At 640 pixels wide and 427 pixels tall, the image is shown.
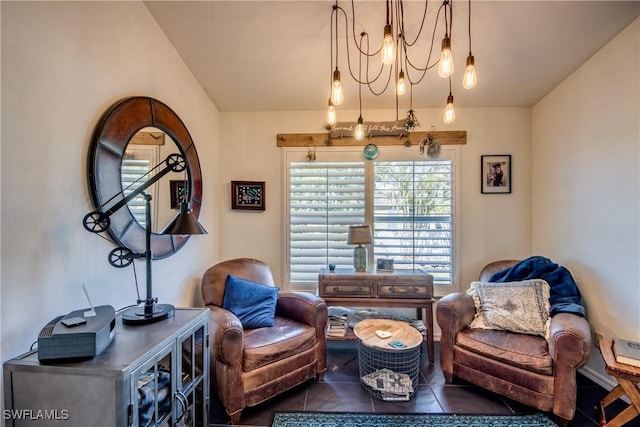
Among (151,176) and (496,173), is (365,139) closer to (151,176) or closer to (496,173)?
(496,173)

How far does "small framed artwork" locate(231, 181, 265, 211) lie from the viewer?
3.16 meters

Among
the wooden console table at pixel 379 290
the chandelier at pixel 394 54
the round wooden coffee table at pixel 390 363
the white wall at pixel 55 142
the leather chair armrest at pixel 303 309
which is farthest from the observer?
the wooden console table at pixel 379 290

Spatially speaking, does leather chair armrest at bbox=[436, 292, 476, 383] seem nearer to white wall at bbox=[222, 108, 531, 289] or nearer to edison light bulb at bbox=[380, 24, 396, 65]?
white wall at bbox=[222, 108, 531, 289]

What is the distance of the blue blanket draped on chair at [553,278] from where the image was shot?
215cm

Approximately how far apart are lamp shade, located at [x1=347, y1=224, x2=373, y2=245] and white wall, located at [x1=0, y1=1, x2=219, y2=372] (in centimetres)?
177

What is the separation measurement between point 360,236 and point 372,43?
1.66 m

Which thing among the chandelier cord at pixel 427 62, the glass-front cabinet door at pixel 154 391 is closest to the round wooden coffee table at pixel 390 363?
the glass-front cabinet door at pixel 154 391

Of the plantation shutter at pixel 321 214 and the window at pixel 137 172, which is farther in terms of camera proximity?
the plantation shutter at pixel 321 214

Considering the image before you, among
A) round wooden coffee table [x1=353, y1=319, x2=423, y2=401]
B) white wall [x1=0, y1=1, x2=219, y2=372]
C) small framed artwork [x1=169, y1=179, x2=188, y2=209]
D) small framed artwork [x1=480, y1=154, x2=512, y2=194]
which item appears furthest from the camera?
small framed artwork [x1=480, y1=154, x2=512, y2=194]

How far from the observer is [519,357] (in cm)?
190

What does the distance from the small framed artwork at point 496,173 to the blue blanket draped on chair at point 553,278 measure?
0.84 meters

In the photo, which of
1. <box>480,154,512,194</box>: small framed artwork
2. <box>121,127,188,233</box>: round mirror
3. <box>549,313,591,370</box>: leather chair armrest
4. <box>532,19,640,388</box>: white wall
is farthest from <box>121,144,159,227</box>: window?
<box>532,19,640,388</box>: white wall

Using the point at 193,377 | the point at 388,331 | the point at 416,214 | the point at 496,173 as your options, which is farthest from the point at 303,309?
the point at 496,173

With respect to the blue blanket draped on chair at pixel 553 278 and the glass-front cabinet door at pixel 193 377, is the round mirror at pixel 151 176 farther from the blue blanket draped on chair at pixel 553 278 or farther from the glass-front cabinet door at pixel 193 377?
the blue blanket draped on chair at pixel 553 278
